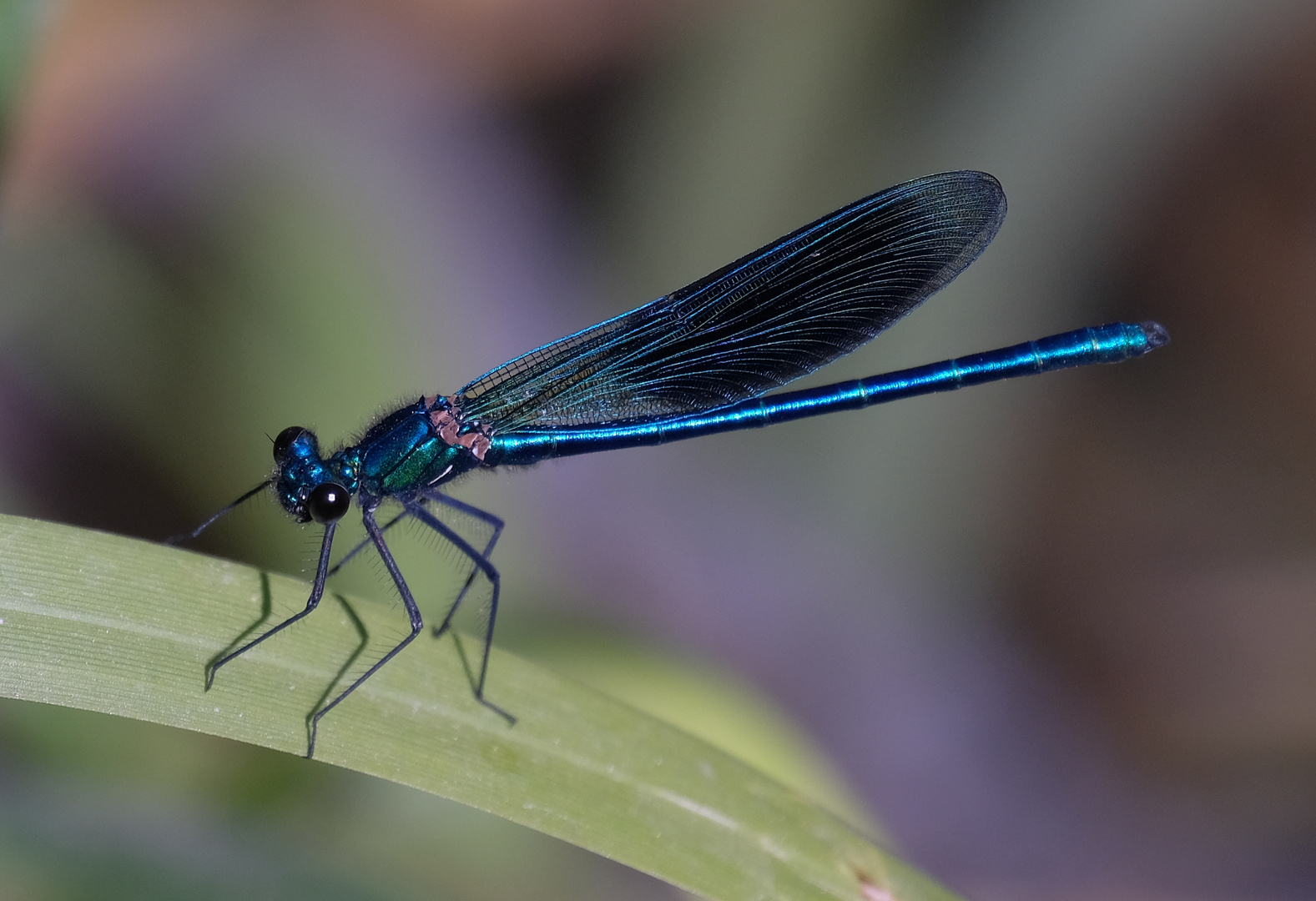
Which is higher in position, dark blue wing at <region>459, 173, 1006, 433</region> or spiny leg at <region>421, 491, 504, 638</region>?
dark blue wing at <region>459, 173, 1006, 433</region>

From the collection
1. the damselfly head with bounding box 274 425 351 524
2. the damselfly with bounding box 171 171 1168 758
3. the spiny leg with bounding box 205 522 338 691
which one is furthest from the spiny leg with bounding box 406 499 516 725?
the spiny leg with bounding box 205 522 338 691

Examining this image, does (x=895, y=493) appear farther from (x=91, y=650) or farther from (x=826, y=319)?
(x=91, y=650)

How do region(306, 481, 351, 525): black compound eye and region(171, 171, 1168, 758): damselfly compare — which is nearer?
region(306, 481, 351, 525): black compound eye

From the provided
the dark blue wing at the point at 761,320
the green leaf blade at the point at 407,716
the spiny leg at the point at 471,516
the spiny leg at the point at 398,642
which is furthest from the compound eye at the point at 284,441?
the green leaf blade at the point at 407,716

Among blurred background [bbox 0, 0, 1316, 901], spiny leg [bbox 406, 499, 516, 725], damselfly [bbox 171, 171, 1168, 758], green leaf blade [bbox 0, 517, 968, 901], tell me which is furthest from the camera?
blurred background [bbox 0, 0, 1316, 901]

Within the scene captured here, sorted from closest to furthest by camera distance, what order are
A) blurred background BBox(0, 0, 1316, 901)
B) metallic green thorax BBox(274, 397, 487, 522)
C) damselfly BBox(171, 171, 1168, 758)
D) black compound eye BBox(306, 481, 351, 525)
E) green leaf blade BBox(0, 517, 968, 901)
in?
green leaf blade BBox(0, 517, 968, 901), black compound eye BBox(306, 481, 351, 525), metallic green thorax BBox(274, 397, 487, 522), damselfly BBox(171, 171, 1168, 758), blurred background BBox(0, 0, 1316, 901)

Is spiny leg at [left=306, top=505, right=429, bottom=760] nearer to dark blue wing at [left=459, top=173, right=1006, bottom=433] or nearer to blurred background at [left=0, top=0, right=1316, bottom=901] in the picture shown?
blurred background at [left=0, top=0, right=1316, bottom=901]


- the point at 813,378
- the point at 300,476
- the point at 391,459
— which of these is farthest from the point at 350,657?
the point at 813,378

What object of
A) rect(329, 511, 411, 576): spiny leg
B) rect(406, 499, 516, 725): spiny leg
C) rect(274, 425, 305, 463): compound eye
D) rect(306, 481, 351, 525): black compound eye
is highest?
rect(274, 425, 305, 463): compound eye
